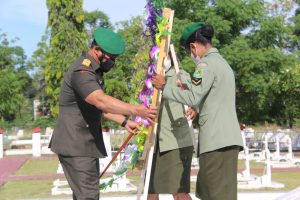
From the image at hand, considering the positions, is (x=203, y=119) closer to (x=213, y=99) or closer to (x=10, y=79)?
(x=213, y=99)

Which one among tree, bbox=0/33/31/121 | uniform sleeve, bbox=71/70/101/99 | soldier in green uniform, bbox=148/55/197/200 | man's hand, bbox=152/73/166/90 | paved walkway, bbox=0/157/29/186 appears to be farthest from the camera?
tree, bbox=0/33/31/121

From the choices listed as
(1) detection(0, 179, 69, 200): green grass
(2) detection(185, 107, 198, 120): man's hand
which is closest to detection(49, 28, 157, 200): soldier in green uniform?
(2) detection(185, 107, 198, 120): man's hand

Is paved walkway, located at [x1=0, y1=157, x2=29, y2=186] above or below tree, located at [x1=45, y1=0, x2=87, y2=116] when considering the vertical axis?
below

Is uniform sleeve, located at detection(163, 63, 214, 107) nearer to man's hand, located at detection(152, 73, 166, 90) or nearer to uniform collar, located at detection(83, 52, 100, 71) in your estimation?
man's hand, located at detection(152, 73, 166, 90)

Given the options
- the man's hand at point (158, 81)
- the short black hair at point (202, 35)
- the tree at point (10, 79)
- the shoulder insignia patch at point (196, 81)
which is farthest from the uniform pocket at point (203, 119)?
the tree at point (10, 79)

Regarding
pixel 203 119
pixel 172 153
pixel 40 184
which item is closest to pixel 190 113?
pixel 172 153

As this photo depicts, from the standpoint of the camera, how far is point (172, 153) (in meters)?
5.58

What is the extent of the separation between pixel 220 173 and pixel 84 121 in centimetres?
115

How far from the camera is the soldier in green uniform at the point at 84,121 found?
4375 mm

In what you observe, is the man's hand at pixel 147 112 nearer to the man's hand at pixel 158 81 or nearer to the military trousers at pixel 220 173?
the man's hand at pixel 158 81

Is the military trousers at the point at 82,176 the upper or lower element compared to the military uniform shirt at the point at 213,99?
lower

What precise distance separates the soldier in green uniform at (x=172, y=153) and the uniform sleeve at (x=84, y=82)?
137cm

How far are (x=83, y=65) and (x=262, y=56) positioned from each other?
74.2ft

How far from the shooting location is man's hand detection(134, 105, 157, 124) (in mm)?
4359
